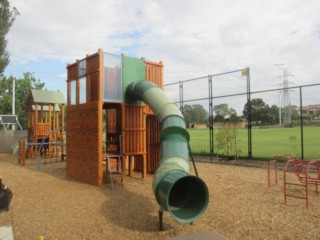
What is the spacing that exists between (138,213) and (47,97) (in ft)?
47.7

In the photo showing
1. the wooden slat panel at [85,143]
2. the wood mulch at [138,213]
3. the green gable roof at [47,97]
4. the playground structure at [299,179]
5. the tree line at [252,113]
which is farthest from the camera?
the green gable roof at [47,97]

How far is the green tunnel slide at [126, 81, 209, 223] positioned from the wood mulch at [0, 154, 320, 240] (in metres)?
0.31

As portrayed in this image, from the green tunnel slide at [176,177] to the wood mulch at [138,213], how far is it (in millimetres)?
311

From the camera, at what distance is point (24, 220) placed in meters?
5.86

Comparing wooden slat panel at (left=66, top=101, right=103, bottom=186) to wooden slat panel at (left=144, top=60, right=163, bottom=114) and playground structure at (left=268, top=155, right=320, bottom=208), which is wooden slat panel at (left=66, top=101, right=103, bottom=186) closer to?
wooden slat panel at (left=144, top=60, right=163, bottom=114)

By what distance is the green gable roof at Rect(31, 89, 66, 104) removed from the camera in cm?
1844

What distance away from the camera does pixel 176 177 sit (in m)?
5.13

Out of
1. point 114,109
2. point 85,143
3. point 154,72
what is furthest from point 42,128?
point 154,72

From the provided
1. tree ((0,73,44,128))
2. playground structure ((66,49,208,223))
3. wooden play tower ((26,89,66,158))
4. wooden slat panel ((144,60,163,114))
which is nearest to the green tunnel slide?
playground structure ((66,49,208,223))

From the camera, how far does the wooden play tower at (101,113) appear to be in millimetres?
9445

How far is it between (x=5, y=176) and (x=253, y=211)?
881 centimetres

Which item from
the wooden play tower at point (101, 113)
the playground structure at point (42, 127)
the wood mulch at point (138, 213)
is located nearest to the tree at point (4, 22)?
the wooden play tower at point (101, 113)

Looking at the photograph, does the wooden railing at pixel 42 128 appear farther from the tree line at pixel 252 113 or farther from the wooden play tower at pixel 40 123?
the tree line at pixel 252 113

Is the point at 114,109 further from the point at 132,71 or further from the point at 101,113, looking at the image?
the point at 101,113
